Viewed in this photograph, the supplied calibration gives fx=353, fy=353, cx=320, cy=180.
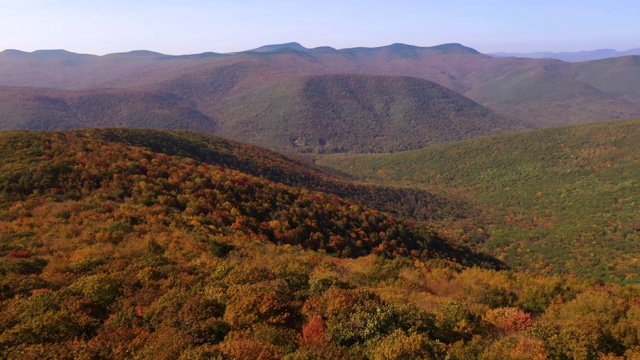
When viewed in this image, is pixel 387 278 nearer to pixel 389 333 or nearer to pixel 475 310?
pixel 475 310

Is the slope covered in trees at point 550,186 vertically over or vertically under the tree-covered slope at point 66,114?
under

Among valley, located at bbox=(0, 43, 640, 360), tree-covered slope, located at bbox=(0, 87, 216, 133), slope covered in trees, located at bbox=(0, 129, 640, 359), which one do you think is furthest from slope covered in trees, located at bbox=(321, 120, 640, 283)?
tree-covered slope, located at bbox=(0, 87, 216, 133)

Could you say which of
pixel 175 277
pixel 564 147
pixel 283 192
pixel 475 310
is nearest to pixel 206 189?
pixel 283 192

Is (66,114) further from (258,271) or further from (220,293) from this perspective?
(220,293)

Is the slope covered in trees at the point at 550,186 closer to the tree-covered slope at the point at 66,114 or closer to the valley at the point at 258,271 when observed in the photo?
the valley at the point at 258,271

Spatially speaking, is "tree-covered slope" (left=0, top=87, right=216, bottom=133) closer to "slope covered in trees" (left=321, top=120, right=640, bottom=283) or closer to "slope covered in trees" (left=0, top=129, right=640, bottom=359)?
"slope covered in trees" (left=321, top=120, right=640, bottom=283)

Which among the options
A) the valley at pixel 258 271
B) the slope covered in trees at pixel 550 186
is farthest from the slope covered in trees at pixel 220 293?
the slope covered in trees at pixel 550 186

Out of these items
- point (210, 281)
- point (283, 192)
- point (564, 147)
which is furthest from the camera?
point (564, 147)
